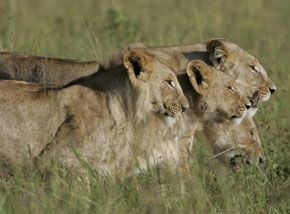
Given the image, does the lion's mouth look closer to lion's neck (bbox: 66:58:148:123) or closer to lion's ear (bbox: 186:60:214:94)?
lion's ear (bbox: 186:60:214:94)

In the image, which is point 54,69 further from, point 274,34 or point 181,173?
point 274,34

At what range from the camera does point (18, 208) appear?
6.47 m

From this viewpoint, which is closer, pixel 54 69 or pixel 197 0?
pixel 54 69

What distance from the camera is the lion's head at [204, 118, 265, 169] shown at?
26.9ft

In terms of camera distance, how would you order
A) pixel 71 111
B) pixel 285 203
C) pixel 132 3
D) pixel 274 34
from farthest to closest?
pixel 132 3 < pixel 274 34 < pixel 71 111 < pixel 285 203

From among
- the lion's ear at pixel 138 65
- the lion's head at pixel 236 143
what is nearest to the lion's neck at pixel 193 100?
the lion's head at pixel 236 143

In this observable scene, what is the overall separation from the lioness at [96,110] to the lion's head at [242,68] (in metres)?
0.89

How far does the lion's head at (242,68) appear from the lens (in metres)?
8.62

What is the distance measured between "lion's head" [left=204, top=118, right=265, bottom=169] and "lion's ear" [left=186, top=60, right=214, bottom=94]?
0.32 meters

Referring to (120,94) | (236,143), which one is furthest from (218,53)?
(120,94)

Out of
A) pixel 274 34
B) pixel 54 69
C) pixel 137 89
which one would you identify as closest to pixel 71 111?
pixel 137 89

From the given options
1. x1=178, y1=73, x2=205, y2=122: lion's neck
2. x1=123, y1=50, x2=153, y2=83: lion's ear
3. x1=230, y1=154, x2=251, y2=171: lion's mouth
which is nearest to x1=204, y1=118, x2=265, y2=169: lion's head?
x1=230, y1=154, x2=251, y2=171: lion's mouth

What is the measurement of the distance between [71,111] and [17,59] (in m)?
1.14

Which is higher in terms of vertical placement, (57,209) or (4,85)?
Result: (4,85)
